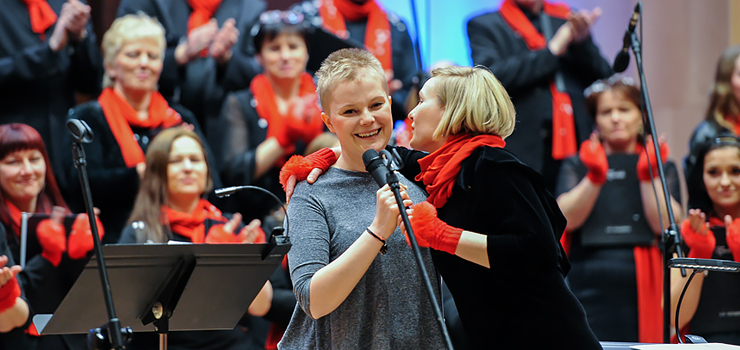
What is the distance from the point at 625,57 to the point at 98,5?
3.18 metres

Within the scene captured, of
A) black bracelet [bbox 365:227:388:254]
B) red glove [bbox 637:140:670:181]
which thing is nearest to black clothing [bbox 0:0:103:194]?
black bracelet [bbox 365:227:388:254]

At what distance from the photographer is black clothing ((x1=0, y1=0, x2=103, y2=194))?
3.94 metres

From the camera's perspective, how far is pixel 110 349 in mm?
1953

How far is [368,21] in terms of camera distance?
192 inches

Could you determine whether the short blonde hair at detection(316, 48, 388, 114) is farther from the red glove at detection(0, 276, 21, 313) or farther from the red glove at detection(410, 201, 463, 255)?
the red glove at detection(0, 276, 21, 313)

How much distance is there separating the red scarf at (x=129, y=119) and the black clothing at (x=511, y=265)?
254 cm

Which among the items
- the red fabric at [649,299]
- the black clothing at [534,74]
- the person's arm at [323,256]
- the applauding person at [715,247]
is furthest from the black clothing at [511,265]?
Result: the black clothing at [534,74]

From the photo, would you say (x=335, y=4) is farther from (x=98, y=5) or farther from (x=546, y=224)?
(x=546, y=224)

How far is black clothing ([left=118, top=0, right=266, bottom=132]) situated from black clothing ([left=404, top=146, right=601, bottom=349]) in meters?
2.89

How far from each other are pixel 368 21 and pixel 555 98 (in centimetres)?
126

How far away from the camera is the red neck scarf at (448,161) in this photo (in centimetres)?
186

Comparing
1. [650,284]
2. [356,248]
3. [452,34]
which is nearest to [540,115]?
[650,284]

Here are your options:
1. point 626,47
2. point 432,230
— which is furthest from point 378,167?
point 626,47

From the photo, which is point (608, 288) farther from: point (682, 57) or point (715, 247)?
point (682, 57)
